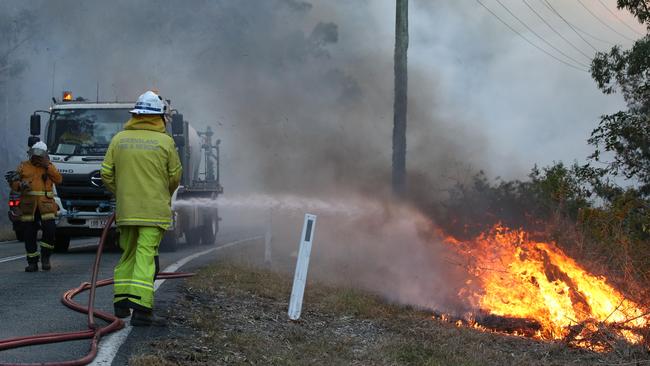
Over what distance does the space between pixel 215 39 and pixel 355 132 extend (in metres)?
7.71

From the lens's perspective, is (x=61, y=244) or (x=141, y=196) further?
(x=61, y=244)

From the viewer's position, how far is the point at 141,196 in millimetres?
6336

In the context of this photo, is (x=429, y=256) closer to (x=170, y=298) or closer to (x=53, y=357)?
(x=170, y=298)

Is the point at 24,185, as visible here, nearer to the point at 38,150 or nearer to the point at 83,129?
the point at 38,150

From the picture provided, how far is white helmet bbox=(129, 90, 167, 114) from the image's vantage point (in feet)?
21.3

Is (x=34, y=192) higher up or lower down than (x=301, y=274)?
higher up

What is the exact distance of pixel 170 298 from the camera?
7734 mm

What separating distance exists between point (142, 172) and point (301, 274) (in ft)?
6.32

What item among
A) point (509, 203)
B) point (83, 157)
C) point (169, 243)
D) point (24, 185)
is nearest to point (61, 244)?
point (83, 157)

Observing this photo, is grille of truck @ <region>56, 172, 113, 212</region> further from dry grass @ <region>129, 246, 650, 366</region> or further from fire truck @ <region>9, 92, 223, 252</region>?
dry grass @ <region>129, 246, 650, 366</region>

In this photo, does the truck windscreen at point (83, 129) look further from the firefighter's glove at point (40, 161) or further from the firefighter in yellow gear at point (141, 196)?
the firefighter in yellow gear at point (141, 196)

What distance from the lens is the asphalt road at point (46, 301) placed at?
17.8 ft

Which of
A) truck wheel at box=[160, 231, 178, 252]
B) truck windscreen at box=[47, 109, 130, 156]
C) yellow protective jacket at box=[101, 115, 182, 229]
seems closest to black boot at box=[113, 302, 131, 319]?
yellow protective jacket at box=[101, 115, 182, 229]

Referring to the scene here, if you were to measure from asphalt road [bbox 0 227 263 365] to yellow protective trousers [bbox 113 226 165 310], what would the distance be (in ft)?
1.13
